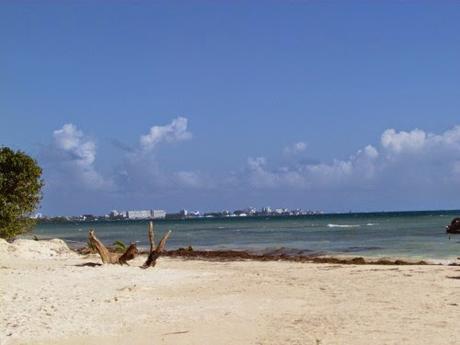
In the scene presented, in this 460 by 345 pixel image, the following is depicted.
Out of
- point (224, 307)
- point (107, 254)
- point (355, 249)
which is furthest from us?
point (355, 249)

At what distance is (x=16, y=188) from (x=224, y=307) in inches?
747

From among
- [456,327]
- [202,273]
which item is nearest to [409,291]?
[456,327]

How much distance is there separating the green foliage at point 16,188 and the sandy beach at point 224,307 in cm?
907

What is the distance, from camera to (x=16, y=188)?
2969 cm

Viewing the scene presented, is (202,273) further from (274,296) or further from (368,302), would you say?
(368,302)

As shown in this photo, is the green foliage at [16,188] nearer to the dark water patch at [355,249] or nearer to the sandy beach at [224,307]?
the sandy beach at [224,307]

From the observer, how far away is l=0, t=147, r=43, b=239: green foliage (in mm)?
29250

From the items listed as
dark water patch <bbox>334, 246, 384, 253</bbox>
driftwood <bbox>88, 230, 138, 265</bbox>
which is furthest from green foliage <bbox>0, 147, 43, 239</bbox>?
dark water patch <bbox>334, 246, 384, 253</bbox>

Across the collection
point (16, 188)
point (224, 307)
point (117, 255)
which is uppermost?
point (16, 188)

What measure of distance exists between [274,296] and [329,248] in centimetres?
2474

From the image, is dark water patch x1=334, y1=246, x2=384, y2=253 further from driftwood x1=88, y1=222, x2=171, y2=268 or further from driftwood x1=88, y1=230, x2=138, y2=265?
driftwood x1=88, y1=230, x2=138, y2=265

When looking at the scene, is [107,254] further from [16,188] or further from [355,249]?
[355,249]

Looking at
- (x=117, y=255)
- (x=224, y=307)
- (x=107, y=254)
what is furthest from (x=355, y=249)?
(x=224, y=307)

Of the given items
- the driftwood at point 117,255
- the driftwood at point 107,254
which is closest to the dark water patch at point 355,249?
the driftwood at point 117,255
